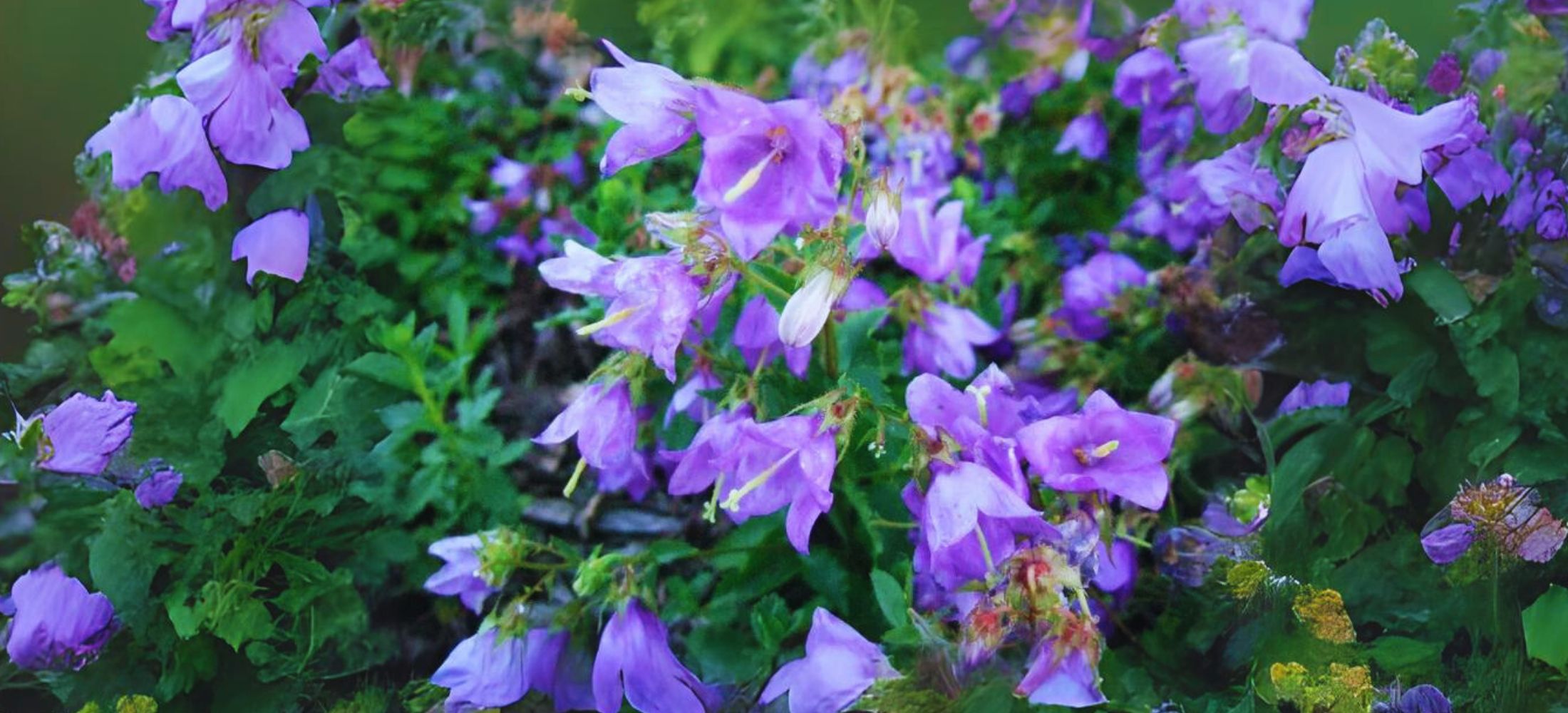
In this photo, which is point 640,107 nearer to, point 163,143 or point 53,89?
point 163,143

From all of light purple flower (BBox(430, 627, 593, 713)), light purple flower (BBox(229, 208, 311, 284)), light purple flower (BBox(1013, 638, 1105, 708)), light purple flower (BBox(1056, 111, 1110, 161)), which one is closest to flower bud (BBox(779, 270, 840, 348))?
light purple flower (BBox(1013, 638, 1105, 708))

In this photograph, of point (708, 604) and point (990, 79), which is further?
point (990, 79)

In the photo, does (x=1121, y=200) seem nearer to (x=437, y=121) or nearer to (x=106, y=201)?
(x=437, y=121)

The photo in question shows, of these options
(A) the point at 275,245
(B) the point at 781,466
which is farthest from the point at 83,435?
(B) the point at 781,466

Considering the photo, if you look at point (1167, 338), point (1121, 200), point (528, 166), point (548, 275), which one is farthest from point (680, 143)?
point (1121, 200)

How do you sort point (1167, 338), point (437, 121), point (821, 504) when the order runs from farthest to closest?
point (437, 121), point (1167, 338), point (821, 504)

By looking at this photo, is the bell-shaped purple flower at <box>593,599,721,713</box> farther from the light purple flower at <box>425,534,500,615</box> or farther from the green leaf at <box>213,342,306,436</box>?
the green leaf at <box>213,342,306,436</box>

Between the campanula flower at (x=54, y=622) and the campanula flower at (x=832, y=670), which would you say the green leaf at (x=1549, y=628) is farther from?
the campanula flower at (x=54, y=622)

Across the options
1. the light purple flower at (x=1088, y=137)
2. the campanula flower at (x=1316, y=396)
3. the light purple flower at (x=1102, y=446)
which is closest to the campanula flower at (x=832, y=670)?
the light purple flower at (x=1102, y=446)
